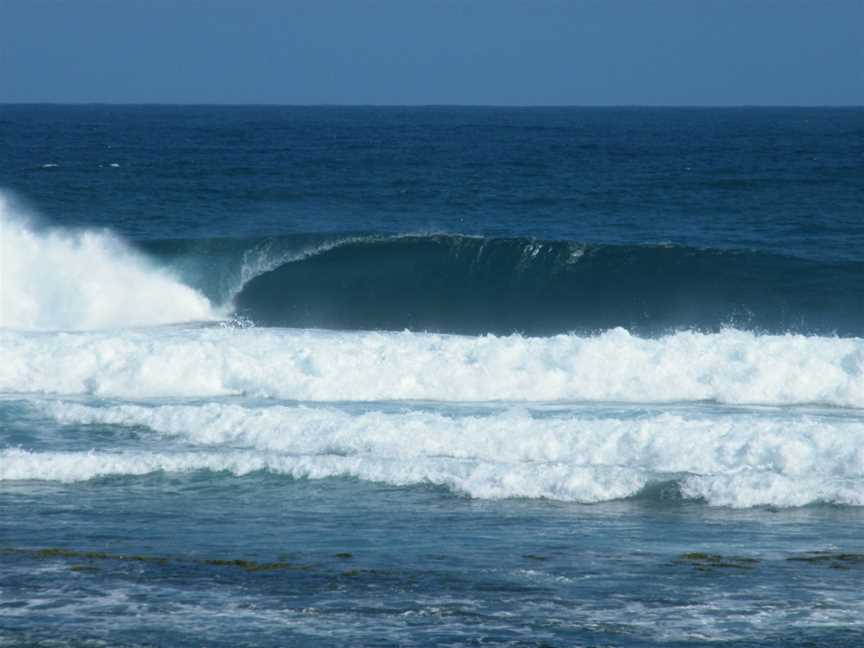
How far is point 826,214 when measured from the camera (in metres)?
35.2

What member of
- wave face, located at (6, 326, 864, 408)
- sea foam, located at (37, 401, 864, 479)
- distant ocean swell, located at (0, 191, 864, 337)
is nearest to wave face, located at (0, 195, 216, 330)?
distant ocean swell, located at (0, 191, 864, 337)

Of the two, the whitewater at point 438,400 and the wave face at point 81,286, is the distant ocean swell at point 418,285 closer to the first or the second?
the wave face at point 81,286

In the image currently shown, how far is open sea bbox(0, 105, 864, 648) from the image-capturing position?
32.2 feet

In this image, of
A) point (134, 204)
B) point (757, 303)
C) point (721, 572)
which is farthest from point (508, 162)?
point (721, 572)

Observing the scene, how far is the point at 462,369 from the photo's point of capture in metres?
18.6

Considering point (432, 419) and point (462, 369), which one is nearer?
point (432, 419)

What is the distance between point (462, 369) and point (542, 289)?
8988mm

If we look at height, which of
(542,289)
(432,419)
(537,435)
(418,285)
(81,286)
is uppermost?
(418,285)

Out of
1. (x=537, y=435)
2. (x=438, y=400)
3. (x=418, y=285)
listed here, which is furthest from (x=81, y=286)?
(x=537, y=435)

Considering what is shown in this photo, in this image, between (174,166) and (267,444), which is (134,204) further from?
(267,444)

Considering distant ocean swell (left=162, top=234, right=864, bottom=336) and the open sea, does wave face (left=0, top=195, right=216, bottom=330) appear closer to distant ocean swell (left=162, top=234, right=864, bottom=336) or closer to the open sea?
the open sea

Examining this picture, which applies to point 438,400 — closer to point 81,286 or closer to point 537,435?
point 537,435

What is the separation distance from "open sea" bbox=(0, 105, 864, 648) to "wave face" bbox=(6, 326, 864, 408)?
0.04 metres

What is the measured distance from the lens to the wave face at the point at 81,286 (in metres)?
24.1
